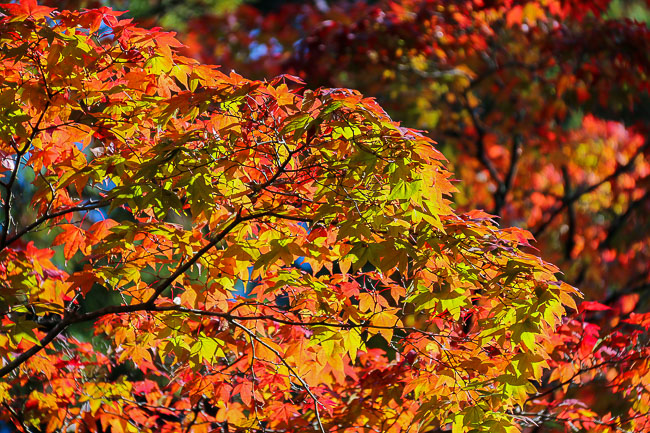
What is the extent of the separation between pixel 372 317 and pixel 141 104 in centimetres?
120

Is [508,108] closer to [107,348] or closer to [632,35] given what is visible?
[632,35]

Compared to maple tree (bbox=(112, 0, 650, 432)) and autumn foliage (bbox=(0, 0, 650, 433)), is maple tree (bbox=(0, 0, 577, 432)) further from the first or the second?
maple tree (bbox=(112, 0, 650, 432))

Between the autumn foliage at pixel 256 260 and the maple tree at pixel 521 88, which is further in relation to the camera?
the maple tree at pixel 521 88

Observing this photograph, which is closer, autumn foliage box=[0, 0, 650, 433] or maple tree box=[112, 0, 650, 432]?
autumn foliage box=[0, 0, 650, 433]

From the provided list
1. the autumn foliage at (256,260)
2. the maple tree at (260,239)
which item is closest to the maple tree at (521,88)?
the autumn foliage at (256,260)

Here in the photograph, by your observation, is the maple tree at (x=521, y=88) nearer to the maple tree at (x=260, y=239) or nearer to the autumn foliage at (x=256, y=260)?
the autumn foliage at (x=256, y=260)

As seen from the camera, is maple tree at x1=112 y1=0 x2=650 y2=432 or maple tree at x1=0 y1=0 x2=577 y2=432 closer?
maple tree at x1=0 y1=0 x2=577 y2=432

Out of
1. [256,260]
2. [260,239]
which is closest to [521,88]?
[260,239]

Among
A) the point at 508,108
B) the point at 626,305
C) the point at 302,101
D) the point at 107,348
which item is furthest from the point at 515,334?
the point at 508,108

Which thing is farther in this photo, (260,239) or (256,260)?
(260,239)

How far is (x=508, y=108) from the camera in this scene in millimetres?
7801

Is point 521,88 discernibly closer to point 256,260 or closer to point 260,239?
point 260,239

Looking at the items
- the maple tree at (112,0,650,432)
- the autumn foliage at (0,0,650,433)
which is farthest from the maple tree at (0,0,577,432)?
the maple tree at (112,0,650,432)

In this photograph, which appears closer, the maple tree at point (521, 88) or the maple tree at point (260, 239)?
the maple tree at point (260, 239)
